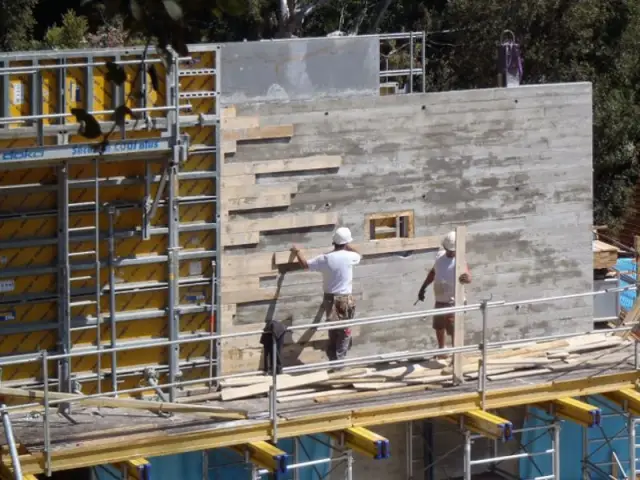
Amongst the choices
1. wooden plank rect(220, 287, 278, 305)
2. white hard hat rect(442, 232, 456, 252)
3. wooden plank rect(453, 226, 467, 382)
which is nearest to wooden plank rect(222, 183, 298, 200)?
wooden plank rect(220, 287, 278, 305)

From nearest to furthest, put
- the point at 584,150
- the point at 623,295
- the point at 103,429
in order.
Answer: the point at 103,429 < the point at 584,150 < the point at 623,295

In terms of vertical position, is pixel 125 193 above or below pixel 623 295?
above

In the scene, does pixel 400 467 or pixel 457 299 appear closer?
pixel 457 299

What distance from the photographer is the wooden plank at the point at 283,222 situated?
18047mm

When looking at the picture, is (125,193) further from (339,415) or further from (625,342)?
(625,342)

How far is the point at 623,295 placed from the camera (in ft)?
81.1

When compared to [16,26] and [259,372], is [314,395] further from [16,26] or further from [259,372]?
[16,26]

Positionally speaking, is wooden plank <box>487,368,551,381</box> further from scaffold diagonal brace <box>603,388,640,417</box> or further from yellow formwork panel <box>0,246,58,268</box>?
yellow formwork panel <box>0,246,58,268</box>

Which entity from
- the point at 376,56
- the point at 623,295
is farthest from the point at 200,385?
the point at 623,295

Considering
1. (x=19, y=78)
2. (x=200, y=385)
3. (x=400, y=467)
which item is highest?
(x=19, y=78)

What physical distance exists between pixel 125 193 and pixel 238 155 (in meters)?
1.55

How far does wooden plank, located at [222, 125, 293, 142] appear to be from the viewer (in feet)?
58.4

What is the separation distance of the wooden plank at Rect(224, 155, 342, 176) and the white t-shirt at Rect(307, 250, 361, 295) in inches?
43.1

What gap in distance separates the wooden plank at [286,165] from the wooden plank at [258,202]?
0.98 feet
